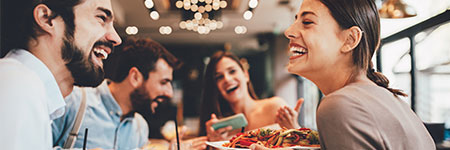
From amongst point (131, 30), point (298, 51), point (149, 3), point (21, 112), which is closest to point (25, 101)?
point (21, 112)

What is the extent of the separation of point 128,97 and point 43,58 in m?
0.66

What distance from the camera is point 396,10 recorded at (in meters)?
2.26

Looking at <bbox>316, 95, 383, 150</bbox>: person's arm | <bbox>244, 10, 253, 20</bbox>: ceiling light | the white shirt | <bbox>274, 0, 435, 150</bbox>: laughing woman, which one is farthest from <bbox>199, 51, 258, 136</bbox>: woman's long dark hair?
<bbox>316, 95, 383, 150</bbox>: person's arm

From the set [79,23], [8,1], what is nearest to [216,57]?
[79,23]

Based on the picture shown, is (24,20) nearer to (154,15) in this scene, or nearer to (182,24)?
(154,15)

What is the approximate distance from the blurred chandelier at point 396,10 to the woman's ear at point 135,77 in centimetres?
182

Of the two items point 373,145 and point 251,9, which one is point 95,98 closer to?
point 251,9

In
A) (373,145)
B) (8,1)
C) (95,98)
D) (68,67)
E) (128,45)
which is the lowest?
(373,145)

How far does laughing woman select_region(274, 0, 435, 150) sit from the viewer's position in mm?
951

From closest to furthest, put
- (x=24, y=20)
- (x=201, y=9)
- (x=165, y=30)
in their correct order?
(x=24, y=20) → (x=165, y=30) → (x=201, y=9)

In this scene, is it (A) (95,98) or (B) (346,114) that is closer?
(B) (346,114)

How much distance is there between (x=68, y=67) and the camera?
1299mm

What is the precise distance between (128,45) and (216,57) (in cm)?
72

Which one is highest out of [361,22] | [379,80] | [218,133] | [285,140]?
[361,22]
